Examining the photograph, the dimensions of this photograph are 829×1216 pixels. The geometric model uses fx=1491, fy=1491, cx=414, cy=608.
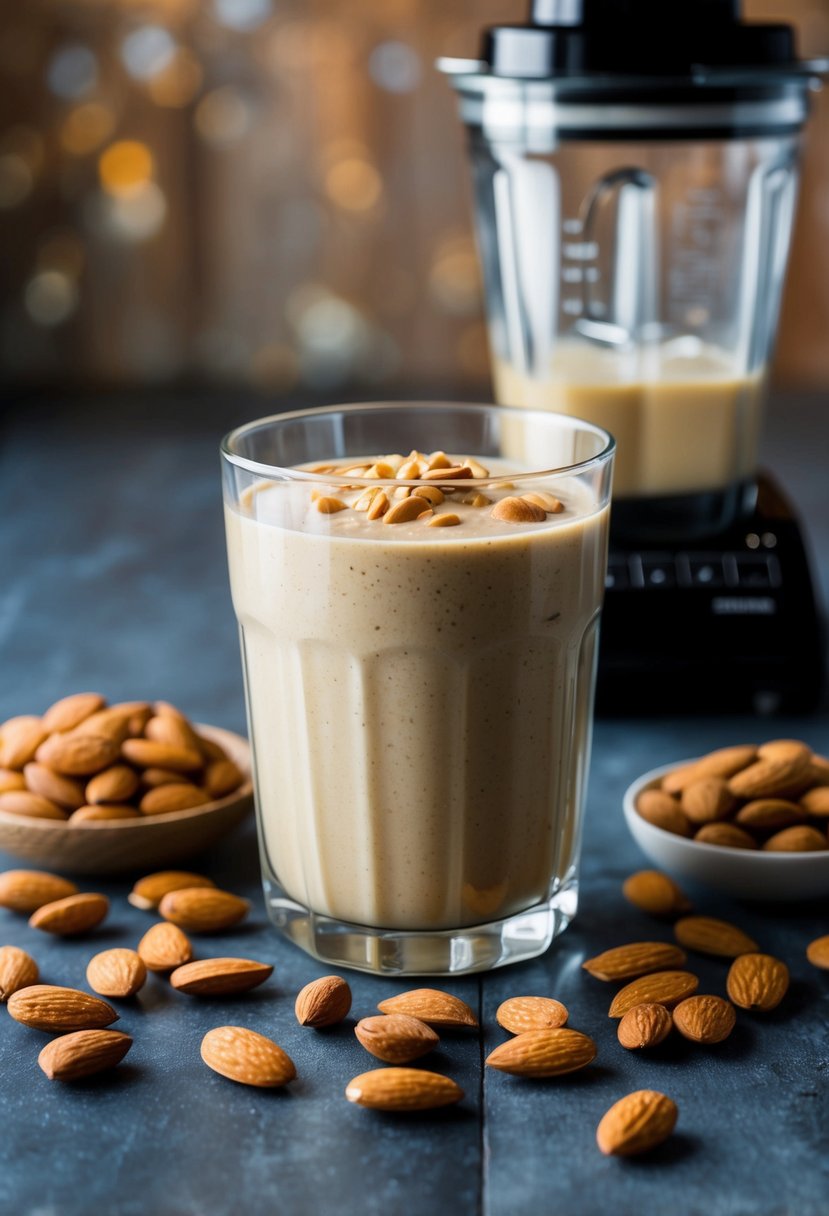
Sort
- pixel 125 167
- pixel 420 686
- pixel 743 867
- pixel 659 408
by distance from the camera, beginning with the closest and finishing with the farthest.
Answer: pixel 420 686, pixel 743 867, pixel 659 408, pixel 125 167

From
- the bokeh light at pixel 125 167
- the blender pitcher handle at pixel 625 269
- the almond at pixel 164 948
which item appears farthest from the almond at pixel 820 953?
the bokeh light at pixel 125 167

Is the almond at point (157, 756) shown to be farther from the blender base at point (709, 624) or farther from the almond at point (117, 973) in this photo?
the blender base at point (709, 624)

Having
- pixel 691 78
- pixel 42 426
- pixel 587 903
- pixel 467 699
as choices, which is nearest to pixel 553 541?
pixel 467 699

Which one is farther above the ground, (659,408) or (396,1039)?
(659,408)

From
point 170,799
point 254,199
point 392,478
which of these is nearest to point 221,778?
point 170,799

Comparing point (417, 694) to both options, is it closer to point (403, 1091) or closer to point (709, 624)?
point (403, 1091)

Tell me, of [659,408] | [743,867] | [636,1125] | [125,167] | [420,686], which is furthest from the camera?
[125,167]

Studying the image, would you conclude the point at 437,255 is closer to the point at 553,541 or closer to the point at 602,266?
the point at 602,266
